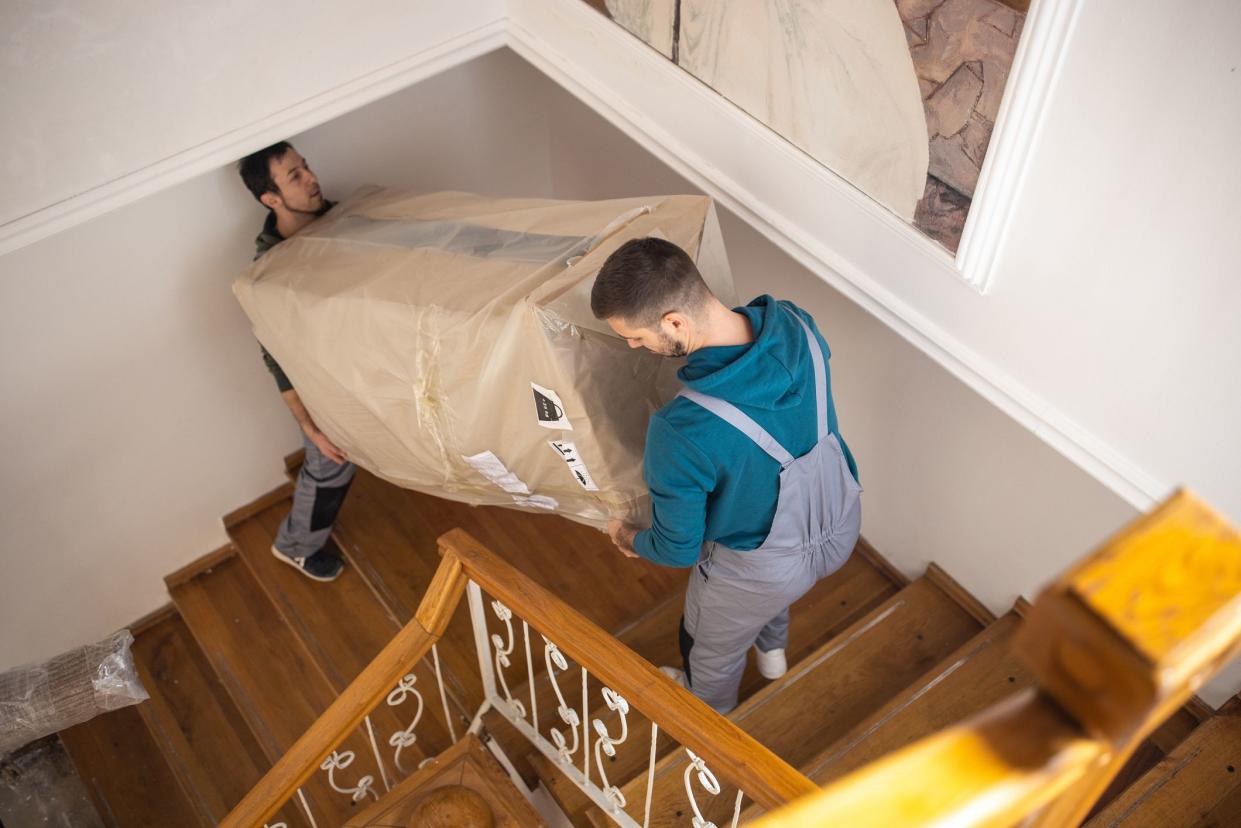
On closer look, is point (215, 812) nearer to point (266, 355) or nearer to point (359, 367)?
point (266, 355)

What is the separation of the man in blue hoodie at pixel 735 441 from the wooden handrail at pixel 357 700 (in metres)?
0.46

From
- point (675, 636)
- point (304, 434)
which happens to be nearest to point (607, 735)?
point (675, 636)

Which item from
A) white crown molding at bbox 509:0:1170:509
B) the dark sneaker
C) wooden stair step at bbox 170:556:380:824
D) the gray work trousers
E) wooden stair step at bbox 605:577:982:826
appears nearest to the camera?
white crown molding at bbox 509:0:1170:509

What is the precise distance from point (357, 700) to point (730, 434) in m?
1.18

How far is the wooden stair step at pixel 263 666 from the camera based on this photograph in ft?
11.0

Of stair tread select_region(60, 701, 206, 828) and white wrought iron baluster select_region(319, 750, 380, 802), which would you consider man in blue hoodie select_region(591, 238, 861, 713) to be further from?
stair tread select_region(60, 701, 206, 828)

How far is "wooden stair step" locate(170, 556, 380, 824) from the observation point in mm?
3346

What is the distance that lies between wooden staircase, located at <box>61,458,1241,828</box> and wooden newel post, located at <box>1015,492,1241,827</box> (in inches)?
80.6

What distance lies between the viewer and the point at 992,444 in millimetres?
2822

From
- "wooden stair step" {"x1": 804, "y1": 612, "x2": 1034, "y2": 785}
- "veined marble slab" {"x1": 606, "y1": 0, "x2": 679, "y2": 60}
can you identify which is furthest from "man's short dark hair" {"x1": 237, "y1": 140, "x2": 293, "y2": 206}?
"wooden stair step" {"x1": 804, "y1": 612, "x2": 1034, "y2": 785}

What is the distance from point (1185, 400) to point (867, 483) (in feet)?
5.60

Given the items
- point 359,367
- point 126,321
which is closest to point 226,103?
point 359,367

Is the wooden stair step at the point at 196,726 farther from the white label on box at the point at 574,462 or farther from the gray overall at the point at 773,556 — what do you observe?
the white label on box at the point at 574,462

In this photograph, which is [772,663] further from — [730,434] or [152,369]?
[152,369]
